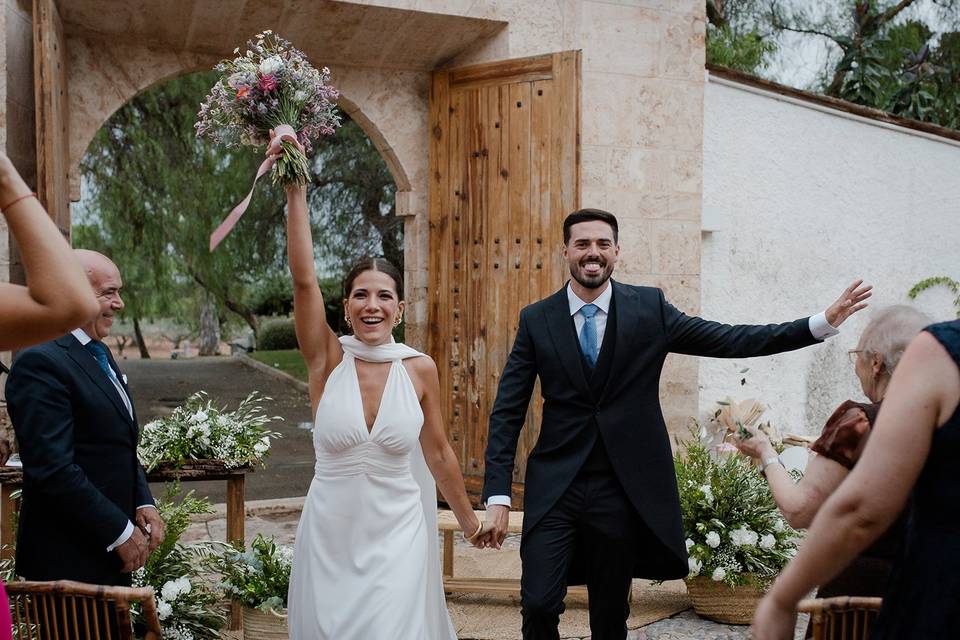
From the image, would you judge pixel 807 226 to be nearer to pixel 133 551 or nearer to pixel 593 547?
pixel 593 547

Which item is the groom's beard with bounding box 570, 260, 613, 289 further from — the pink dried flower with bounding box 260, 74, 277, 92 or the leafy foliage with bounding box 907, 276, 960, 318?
the leafy foliage with bounding box 907, 276, 960, 318

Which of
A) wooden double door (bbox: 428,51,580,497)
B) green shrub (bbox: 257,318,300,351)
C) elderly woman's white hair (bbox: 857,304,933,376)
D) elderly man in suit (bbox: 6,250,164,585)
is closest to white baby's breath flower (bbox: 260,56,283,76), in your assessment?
elderly man in suit (bbox: 6,250,164,585)

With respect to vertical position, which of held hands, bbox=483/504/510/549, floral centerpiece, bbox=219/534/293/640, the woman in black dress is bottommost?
floral centerpiece, bbox=219/534/293/640

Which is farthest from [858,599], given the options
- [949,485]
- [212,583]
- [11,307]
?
[212,583]

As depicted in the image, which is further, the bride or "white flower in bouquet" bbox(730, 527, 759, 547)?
"white flower in bouquet" bbox(730, 527, 759, 547)

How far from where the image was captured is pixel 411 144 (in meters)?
8.42

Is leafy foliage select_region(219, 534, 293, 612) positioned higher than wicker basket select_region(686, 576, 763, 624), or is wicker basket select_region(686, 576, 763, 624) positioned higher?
leafy foliage select_region(219, 534, 293, 612)

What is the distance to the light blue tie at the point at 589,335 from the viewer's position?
4008mm

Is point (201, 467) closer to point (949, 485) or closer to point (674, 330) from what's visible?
point (674, 330)

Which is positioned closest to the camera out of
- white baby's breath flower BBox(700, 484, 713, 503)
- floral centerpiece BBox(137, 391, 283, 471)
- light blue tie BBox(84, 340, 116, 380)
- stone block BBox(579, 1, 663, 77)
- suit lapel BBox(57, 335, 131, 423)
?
suit lapel BBox(57, 335, 131, 423)

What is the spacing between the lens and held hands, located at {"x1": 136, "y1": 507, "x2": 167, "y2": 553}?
355cm

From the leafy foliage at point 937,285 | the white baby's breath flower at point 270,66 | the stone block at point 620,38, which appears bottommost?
the leafy foliage at point 937,285

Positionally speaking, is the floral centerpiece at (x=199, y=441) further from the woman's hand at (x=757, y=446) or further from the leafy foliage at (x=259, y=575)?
the woman's hand at (x=757, y=446)

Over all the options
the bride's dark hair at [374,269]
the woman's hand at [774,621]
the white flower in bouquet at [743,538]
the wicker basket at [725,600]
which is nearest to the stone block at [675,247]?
the white flower in bouquet at [743,538]
